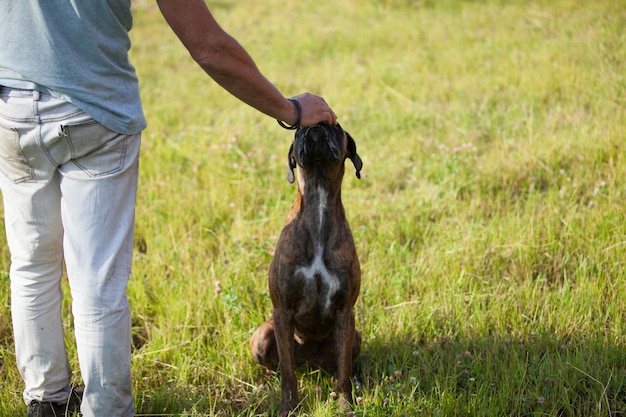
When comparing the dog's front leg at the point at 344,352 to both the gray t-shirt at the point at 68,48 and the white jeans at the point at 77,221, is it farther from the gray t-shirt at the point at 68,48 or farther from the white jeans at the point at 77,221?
the gray t-shirt at the point at 68,48

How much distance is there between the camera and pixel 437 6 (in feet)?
34.6

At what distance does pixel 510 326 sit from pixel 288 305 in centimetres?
139

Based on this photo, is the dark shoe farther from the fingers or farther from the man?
the fingers

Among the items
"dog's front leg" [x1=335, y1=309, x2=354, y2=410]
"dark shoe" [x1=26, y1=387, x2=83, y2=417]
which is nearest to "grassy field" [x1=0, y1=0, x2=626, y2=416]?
"dog's front leg" [x1=335, y1=309, x2=354, y2=410]

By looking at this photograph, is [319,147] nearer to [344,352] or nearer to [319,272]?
[319,272]

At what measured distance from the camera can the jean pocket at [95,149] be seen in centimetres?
235

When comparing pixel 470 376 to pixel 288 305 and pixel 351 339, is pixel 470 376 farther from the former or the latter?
pixel 288 305

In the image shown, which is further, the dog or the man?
the dog

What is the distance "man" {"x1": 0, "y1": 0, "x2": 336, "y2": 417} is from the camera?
225 cm

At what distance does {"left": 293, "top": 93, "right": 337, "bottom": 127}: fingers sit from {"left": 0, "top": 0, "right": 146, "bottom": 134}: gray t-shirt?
77 centimetres

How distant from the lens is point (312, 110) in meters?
2.72

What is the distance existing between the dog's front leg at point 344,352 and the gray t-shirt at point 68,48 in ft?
4.82


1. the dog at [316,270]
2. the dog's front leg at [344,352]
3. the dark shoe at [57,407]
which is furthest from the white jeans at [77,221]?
the dog's front leg at [344,352]

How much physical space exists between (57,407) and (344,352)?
4.48ft
